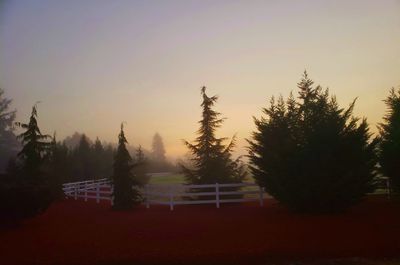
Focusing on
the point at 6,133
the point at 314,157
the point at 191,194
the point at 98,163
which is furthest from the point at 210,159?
the point at 6,133

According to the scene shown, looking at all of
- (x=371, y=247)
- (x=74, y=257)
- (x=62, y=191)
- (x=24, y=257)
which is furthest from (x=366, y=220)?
(x=62, y=191)

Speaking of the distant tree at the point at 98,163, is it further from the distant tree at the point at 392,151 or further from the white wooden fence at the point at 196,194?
the distant tree at the point at 392,151

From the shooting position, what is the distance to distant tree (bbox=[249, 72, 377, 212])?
49.5ft

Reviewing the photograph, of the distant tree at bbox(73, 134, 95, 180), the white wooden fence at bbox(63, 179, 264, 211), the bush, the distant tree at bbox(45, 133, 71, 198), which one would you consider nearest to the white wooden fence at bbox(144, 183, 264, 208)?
the white wooden fence at bbox(63, 179, 264, 211)

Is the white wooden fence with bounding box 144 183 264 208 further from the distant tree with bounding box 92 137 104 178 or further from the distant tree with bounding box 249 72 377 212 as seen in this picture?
the distant tree with bounding box 92 137 104 178

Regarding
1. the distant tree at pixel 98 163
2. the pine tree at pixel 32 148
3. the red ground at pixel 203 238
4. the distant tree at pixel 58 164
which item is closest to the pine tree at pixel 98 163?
the distant tree at pixel 98 163

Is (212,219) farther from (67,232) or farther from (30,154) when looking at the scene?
(30,154)

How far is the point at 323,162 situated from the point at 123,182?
10954 millimetres

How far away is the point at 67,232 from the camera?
1327cm

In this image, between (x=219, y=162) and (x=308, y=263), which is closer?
(x=308, y=263)

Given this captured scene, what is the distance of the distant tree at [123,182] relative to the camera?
2064 centimetres

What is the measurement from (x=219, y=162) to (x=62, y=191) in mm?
11714

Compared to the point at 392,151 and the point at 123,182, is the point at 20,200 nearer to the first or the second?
the point at 123,182

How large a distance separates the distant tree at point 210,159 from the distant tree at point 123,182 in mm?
4009
